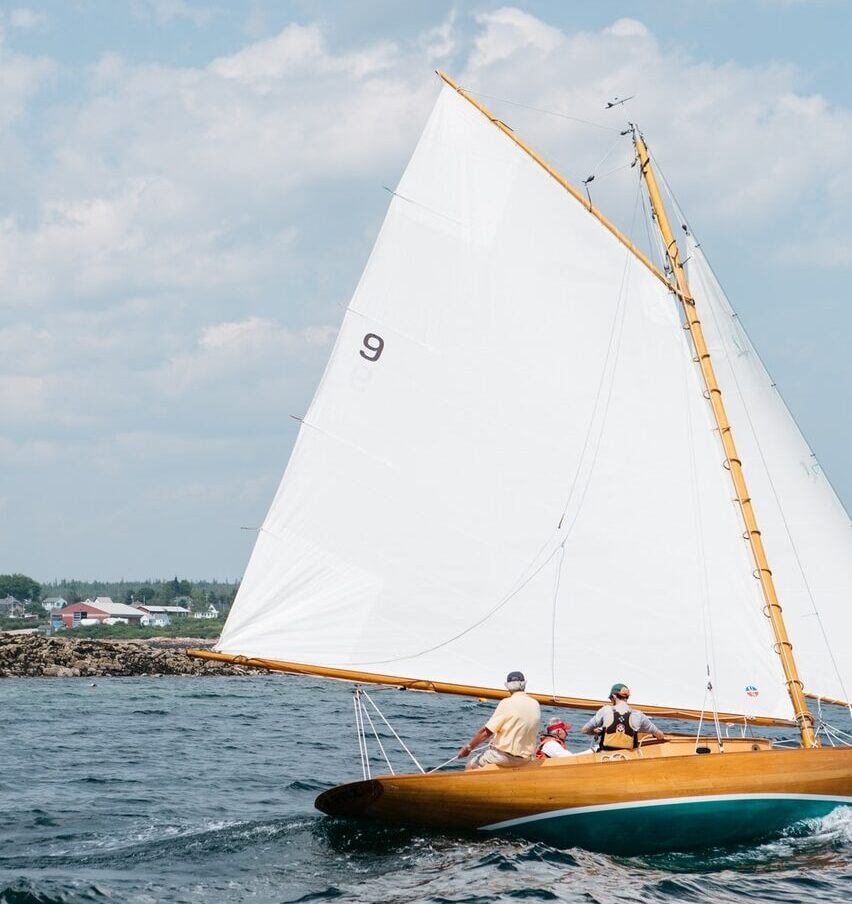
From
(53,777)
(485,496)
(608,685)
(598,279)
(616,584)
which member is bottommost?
(53,777)

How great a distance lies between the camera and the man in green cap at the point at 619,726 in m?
19.0

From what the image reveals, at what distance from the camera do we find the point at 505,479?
21.5 meters

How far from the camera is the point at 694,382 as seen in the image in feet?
72.2

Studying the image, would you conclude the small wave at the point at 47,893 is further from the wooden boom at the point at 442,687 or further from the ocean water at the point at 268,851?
the wooden boom at the point at 442,687

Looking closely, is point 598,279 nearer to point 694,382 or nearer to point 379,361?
point 694,382

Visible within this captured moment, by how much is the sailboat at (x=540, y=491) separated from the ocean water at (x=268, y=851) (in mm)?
1540

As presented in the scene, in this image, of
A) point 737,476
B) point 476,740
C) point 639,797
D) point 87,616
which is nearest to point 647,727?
point 639,797

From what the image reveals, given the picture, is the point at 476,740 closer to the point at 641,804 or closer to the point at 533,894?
the point at 641,804

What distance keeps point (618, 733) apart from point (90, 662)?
6166 centimetres

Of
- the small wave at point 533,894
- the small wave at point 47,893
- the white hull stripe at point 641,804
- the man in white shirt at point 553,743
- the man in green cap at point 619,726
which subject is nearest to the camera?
the small wave at point 47,893

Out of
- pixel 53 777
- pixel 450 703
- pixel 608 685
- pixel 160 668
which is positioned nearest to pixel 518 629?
pixel 608 685

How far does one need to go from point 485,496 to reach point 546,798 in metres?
5.68

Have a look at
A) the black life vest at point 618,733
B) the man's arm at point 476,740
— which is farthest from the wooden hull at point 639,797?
the black life vest at point 618,733

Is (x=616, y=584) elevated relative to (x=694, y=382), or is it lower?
lower
